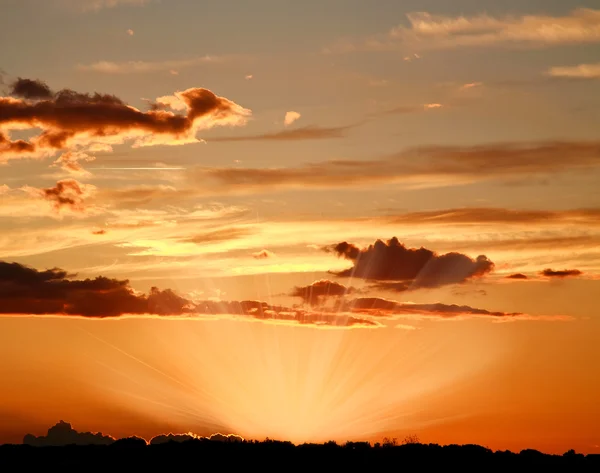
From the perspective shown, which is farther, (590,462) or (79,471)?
(590,462)

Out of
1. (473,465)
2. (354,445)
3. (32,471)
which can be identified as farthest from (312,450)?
(32,471)

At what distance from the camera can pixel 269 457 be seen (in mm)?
119375

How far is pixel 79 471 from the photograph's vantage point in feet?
376

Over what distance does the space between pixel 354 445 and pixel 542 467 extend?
1622 cm

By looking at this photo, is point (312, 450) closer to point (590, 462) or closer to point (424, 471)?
point (424, 471)

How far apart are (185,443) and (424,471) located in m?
20.4

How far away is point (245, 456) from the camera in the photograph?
392ft

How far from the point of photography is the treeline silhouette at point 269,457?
117m

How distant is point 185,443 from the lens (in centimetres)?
12188

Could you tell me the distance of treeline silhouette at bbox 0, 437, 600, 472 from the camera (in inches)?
4601

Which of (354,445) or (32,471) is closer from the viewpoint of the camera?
(32,471)

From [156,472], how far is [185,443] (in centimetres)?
700

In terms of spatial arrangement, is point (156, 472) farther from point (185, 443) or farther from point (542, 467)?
point (542, 467)

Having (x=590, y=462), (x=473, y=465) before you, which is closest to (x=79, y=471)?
(x=473, y=465)
